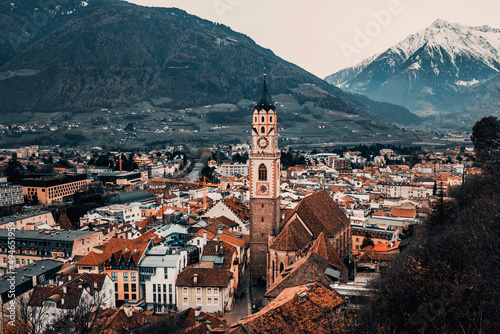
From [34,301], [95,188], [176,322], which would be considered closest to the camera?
[176,322]

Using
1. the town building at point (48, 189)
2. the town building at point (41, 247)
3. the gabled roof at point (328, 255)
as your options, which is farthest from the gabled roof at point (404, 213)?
the town building at point (48, 189)

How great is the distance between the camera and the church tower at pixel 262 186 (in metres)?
32.4

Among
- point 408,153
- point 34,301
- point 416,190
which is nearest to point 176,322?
point 34,301

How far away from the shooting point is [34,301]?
A: 88.0 ft

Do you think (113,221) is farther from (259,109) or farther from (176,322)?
(176,322)

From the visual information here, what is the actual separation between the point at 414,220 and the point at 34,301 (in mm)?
39914

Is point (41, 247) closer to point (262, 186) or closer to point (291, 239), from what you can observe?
point (262, 186)

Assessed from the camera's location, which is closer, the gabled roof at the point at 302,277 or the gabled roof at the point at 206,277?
the gabled roof at the point at 302,277

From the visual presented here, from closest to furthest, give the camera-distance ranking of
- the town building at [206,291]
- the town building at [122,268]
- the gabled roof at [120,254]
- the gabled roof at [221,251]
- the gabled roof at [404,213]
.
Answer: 1. the town building at [206,291]
2. the town building at [122,268]
3. the gabled roof at [120,254]
4. the gabled roof at [221,251]
5. the gabled roof at [404,213]

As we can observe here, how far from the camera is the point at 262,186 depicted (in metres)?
32.5

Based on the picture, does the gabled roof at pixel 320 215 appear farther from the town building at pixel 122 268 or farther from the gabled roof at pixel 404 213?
the gabled roof at pixel 404 213

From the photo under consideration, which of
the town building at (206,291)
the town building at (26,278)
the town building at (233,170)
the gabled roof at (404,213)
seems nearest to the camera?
the town building at (26,278)

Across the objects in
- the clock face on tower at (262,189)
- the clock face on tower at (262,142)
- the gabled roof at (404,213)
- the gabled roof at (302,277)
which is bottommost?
the gabled roof at (404,213)

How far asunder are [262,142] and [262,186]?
123 inches
